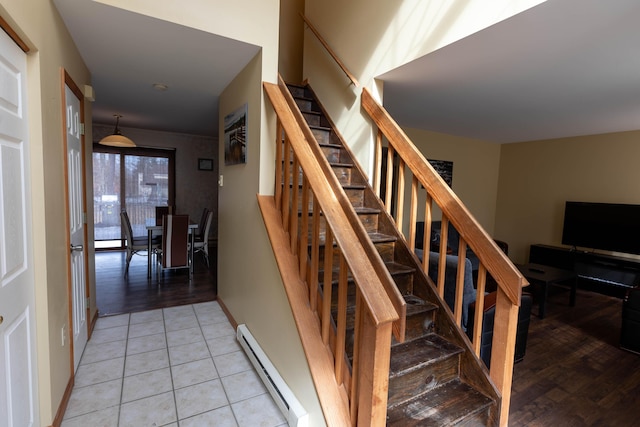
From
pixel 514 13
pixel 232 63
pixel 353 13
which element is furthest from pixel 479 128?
pixel 232 63

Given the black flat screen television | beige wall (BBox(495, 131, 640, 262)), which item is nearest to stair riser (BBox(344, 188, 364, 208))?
the black flat screen television

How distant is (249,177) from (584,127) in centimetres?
478

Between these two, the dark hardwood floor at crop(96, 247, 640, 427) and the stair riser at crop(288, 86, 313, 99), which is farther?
the stair riser at crop(288, 86, 313, 99)

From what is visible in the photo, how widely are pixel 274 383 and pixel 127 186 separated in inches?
226

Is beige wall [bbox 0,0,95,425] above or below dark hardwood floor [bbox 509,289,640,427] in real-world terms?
above

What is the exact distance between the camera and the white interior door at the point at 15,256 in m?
1.23

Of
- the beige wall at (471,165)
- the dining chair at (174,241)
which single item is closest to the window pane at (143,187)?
the dining chair at (174,241)

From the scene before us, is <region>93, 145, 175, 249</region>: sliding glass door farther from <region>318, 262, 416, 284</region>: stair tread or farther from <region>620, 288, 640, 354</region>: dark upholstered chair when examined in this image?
<region>620, 288, 640, 354</region>: dark upholstered chair

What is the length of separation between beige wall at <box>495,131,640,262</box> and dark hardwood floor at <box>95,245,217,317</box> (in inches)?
216

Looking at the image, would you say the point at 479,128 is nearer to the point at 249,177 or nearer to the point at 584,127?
the point at 584,127

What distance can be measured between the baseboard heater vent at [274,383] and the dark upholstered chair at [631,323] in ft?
10.2

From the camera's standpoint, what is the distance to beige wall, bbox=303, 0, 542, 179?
197 centimetres

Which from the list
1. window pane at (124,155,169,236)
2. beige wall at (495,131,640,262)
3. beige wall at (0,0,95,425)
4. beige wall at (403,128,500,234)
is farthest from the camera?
window pane at (124,155,169,236)

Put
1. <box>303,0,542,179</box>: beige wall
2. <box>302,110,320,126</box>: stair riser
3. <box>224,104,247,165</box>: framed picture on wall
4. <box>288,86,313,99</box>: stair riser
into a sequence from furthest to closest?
<box>288,86,313,99</box>: stair riser
<box>302,110,320,126</box>: stair riser
<box>224,104,247,165</box>: framed picture on wall
<box>303,0,542,179</box>: beige wall
